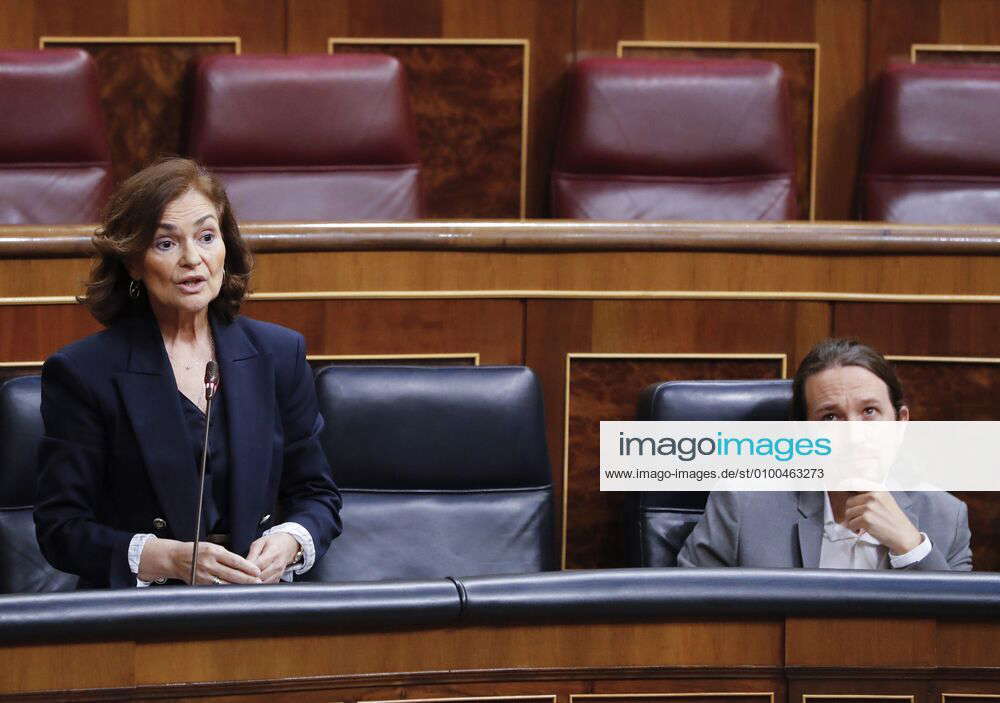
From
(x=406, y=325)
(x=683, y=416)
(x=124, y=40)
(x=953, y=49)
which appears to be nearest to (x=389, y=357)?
(x=406, y=325)

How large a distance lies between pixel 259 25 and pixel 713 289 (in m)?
0.63

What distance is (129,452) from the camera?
2.62 feet

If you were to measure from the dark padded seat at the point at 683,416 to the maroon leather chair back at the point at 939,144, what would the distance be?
0.50 meters

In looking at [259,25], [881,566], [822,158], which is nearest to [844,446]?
[881,566]

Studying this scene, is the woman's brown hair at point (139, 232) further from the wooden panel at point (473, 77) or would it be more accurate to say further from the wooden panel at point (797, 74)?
the wooden panel at point (797, 74)

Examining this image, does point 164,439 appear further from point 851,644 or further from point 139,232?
point 851,644

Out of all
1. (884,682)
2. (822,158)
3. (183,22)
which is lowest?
(884,682)

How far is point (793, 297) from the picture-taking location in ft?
3.45

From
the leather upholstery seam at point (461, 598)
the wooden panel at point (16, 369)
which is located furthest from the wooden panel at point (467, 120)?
the leather upholstery seam at point (461, 598)

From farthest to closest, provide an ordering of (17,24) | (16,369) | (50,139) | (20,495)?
(17,24) < (50,139) < (16,369) < (20,495)

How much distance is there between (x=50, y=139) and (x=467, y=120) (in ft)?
1.40

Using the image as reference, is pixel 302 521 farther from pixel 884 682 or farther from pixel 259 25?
pixel 259 25
